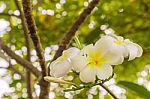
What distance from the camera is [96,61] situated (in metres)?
0.76

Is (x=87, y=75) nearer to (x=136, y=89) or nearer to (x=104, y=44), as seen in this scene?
(x=104, y=44)

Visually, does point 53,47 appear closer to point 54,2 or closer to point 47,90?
point 54,2

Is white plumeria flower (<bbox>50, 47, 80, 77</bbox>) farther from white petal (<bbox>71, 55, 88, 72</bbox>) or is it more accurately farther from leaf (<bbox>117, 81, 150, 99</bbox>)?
leaf (<bbox>117, 81, 150, 99</bbox>)

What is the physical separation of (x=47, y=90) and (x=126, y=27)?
2.36 feet

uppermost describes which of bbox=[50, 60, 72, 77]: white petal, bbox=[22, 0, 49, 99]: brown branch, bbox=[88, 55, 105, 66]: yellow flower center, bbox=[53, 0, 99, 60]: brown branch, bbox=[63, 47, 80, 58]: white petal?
bbox=[53, 0, 99, 60]: brown branch

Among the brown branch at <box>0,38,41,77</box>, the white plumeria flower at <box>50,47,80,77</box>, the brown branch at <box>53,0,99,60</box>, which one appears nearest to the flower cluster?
the white plumeria flower at <box>50,47,80,77</box>

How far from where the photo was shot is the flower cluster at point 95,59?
2.40 feet

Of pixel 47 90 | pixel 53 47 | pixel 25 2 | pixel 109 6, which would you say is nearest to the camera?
pixel 25 2

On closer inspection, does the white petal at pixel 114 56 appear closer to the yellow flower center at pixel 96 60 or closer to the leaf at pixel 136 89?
the yellow flower center at pixel 96 60

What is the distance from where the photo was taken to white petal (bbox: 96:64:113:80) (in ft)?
2.41

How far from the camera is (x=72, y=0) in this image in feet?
5.28

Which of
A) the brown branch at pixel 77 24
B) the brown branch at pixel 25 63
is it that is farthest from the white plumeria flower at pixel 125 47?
the brown branch at pixel 25 63

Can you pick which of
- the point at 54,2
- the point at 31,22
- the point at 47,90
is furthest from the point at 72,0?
the point at 31,22

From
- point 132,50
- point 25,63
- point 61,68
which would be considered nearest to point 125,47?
point 132,50
